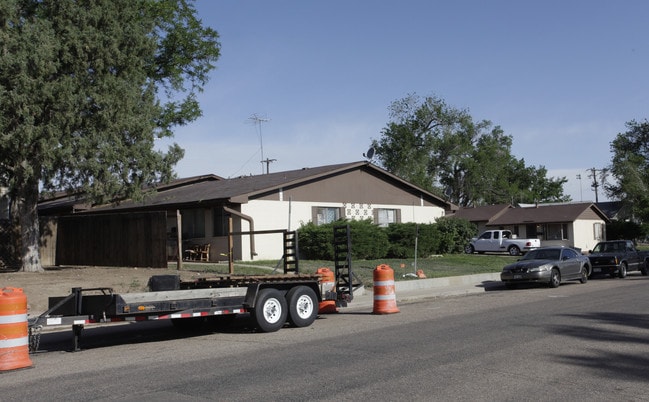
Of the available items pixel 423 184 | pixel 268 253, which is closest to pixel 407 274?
pixel 268 253

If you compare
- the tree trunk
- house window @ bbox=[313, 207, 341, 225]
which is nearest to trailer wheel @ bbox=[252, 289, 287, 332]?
the tree trunk

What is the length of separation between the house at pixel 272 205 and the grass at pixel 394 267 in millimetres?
1671

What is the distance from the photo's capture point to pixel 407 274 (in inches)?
971

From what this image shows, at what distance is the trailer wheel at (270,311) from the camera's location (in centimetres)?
1226

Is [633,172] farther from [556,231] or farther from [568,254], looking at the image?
[568,254]

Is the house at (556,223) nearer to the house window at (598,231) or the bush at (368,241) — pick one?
the house window at (598,231)

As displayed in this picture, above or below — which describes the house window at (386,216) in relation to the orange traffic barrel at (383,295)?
above

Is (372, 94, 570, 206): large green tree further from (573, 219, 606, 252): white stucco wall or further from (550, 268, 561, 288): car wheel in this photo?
(550, 268, 561, 288): car wheel

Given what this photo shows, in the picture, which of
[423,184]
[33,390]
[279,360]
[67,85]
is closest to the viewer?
[33,390]

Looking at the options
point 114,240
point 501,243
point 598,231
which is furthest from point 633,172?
point 114,240

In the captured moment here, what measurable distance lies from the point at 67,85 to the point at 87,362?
12.4m

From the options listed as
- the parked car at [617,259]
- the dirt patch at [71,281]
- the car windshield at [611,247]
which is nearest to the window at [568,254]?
the parked car at [617,259]

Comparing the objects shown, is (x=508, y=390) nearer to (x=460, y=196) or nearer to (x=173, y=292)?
(x=173, y=292)

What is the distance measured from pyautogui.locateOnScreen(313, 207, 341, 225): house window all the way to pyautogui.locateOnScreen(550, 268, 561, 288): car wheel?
40.9 ft
